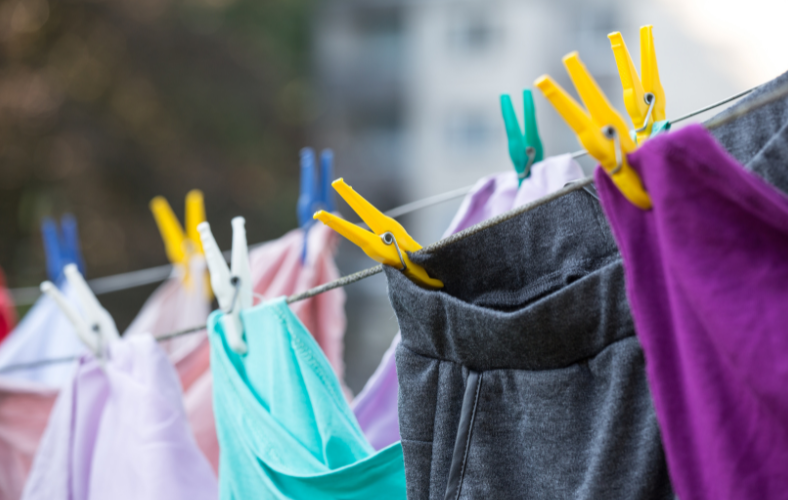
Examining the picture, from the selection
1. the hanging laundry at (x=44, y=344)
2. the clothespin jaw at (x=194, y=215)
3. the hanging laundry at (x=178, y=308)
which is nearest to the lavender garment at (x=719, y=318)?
the clothespin jaw at (x=194, y=215)

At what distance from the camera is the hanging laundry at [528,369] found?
33cm

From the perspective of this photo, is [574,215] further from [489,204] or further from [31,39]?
[31,39]

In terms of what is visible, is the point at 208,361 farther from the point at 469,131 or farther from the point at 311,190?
the point at 469,131

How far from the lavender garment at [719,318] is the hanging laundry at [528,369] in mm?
38

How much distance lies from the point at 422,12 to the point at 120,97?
3331 mm

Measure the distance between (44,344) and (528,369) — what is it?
30.9 inches

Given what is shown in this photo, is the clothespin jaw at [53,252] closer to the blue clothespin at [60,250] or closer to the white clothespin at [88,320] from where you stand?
the blue clothespin at [60,250]

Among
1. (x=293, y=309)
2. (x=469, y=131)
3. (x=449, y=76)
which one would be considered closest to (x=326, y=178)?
(x=293, y=309)

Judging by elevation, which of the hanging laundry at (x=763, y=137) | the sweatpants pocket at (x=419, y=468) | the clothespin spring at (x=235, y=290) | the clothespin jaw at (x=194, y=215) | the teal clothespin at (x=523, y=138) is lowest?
the sweatpants pocket at (x=419, y=468)

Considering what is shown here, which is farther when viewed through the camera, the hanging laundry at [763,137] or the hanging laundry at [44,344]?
the hanging laundry at [44,344]

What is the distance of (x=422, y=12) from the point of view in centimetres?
629

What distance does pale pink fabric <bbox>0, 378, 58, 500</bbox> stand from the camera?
0.66 m

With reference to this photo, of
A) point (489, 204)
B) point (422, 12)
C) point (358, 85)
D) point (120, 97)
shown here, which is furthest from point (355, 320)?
point (489, 204)

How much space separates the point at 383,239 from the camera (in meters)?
0.38
